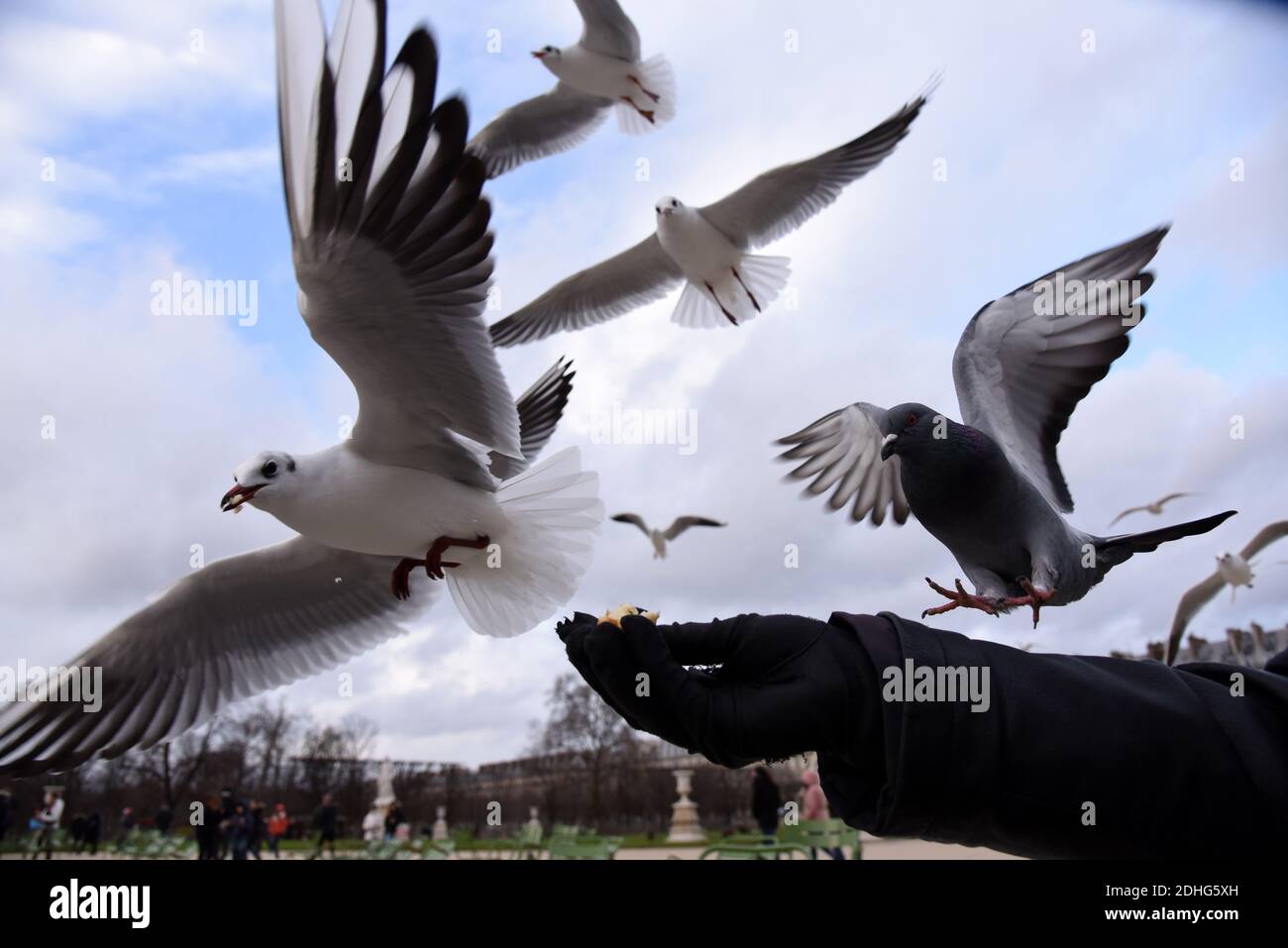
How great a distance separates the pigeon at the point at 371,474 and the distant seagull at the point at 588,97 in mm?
2951

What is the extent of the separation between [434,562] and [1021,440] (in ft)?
3.42

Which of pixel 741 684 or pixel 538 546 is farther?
pixel 538 546

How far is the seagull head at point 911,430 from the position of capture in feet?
5.01

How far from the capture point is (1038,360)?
5.80ft

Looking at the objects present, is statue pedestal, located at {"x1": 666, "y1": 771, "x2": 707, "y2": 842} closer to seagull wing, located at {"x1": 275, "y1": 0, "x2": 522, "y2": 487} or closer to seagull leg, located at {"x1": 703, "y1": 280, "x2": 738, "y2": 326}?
seagull leg, located at {"x1": 703, "y1": 280, "x2": 738, "y2": 326}

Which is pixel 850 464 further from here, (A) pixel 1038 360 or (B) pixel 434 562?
(B) pixel 434 562

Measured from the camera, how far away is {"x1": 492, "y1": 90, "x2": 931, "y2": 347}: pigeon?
419 cm

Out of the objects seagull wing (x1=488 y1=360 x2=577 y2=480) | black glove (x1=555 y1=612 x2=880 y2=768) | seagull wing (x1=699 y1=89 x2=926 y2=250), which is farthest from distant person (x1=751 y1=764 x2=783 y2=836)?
black glove (x1=555 y1=612 x2=880 y2=768)

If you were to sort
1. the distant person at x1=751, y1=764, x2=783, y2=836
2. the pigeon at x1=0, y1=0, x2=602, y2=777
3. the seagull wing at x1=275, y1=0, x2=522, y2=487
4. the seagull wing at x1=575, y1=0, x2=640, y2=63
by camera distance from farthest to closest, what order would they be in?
1. the distant person at x1=751, y1=764, x2=783, y2=836
2. the seagull wing at x1=575, y1=0, x2=640, y2=63
3. the pigeon at x1=0, y1=0, x2=602, y2=777
4. the seagull wing at x1=275, y1=0, x2=522, y2=487

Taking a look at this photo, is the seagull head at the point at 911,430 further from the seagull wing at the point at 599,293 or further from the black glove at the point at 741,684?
the seagull wing at the point at 599,293

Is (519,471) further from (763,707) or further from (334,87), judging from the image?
(763,707)

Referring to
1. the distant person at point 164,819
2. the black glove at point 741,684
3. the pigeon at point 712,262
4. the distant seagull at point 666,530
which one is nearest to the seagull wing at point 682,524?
the distant seagull at point 666,530

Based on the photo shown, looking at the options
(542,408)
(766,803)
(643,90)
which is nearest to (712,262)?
(643,90)
